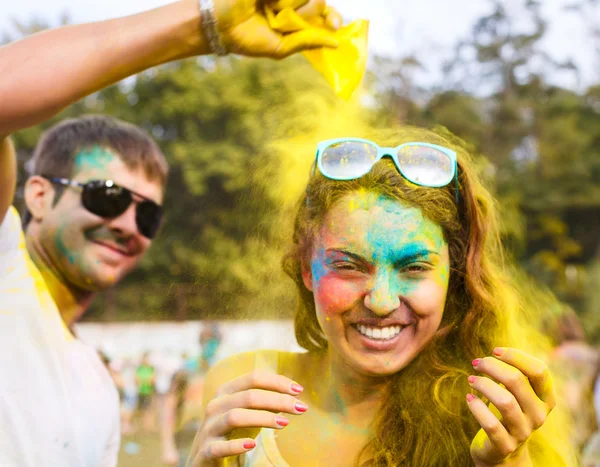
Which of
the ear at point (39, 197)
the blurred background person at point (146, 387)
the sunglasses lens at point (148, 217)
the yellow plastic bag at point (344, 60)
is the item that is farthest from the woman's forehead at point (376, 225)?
the blurred background person at point (146, 387)

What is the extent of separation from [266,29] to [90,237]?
1160 millimetres

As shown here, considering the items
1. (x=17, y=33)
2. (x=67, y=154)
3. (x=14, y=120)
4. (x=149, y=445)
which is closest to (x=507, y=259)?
(x=14, y=120)

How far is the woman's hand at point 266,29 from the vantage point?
4.78 ft

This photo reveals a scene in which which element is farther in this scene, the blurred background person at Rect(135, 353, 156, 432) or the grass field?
the blurred background person at Rect(135, 353, 156, 432)

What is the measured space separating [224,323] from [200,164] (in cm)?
1777

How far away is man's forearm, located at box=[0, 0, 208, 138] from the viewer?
132cm

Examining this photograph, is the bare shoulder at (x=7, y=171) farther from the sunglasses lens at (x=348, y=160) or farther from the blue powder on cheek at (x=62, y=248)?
the sunglasses lens at (x=348, y=160)

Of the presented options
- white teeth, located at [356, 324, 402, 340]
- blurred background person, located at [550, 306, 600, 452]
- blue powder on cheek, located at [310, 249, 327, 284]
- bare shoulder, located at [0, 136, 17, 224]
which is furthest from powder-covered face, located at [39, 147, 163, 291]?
blurred background person, located at [550, 306, 600, 452]

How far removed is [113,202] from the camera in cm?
233

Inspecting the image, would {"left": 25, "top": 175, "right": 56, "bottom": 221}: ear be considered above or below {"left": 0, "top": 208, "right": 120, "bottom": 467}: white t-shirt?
above

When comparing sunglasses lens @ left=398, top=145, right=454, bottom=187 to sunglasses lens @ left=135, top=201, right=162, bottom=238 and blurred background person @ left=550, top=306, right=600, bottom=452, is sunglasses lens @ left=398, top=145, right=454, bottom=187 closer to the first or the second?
sunglasses lens @ left=135, top=201, right=162, bottom=238

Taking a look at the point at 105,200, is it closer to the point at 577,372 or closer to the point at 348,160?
the point at 348,160

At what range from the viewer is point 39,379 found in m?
1.94

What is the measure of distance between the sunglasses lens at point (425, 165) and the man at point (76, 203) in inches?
14.5
